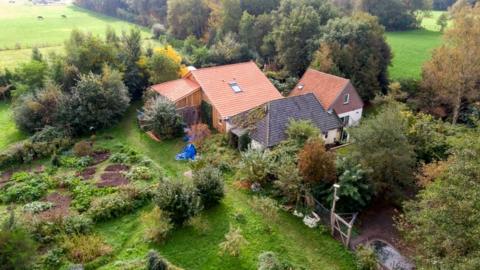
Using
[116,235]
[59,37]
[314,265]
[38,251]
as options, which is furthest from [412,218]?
[59,37]

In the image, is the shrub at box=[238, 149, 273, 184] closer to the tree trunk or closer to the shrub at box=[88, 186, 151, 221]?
the shrub at box=[88, 186, 151, 221]

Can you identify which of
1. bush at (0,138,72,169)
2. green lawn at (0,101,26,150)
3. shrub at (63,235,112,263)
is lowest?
green lawn at (0,101,26,150)

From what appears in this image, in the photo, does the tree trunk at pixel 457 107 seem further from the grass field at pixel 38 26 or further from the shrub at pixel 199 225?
the grass field at pixel 38 26

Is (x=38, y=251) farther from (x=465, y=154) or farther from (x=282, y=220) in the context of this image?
(x=465, y=154)

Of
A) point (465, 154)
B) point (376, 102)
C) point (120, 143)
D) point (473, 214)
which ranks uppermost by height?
point (465, 154)

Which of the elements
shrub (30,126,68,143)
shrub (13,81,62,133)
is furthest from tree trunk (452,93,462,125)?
shrub (13,81,62,133)

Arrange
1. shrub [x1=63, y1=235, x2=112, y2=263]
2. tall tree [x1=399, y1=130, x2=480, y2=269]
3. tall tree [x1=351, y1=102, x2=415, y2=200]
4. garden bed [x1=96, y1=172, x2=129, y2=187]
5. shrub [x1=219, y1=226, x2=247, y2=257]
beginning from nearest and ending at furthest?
tall tree [x1=399, y1=130, x2=480, y2=269]
shrub [x1=63, y1=235, x2=112, y2=263]
shrub [x1=219, y1=226, x2=247, y2=257]
tall tree [x1=351, y1=102, x2=415, y2=200]
garden bed [x1=96, y1=172, x2=129, y2=187]

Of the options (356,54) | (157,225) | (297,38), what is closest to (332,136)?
(356,54)

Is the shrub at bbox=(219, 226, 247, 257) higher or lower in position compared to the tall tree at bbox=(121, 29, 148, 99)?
lower
